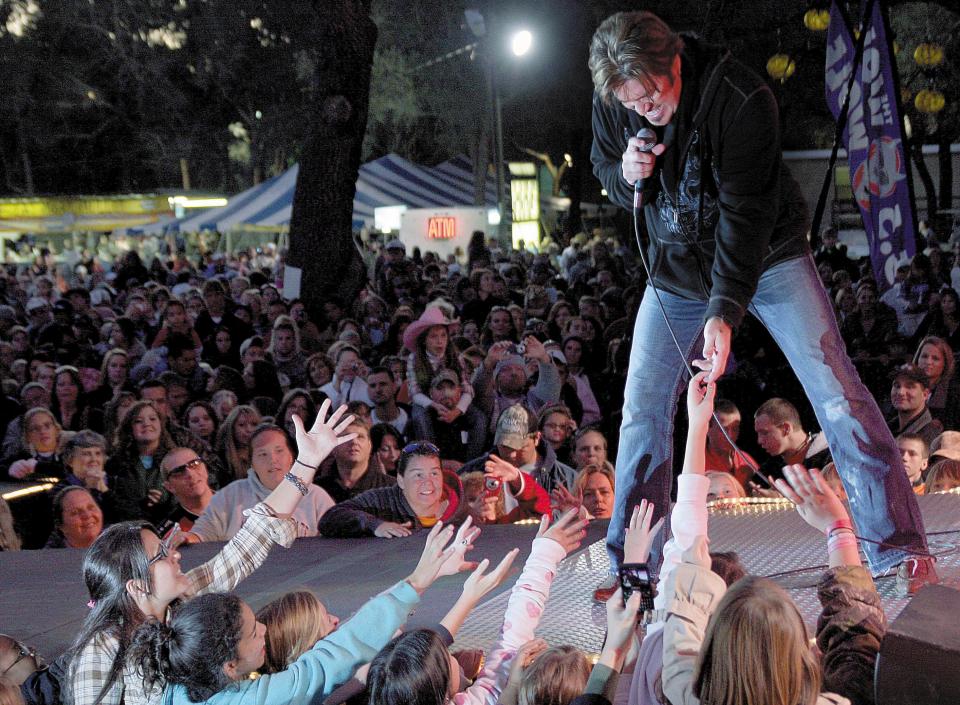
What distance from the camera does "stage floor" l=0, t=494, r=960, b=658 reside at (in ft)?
11.2

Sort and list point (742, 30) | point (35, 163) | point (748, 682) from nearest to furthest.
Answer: point (748, 682), point (742, 30), point (35, 163)

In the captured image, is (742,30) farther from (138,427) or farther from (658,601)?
(658,601)

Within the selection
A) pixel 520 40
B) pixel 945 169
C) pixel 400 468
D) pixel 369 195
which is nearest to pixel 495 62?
pixel 369 195

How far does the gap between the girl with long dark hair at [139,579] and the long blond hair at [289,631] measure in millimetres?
223

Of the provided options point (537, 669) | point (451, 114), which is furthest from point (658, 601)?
point (451, 114)

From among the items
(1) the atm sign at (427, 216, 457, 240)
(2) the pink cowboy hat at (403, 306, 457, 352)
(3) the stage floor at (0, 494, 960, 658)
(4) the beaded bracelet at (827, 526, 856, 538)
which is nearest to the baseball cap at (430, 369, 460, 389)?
(2) the pink cowboy hat at (403, 306, 457, 352)

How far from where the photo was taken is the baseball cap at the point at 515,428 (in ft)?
19.7

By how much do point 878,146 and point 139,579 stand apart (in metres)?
8.73

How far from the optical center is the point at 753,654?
2.25 meters

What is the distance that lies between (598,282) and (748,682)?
11.9m

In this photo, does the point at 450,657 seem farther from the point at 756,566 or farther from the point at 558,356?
the point at 558,356

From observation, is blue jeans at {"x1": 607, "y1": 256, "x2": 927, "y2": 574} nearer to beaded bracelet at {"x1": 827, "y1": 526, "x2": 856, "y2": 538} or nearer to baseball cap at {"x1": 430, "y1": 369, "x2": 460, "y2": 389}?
beaded bracelet at {"x1": 827, "y1": 526, "x2": 856, "y2": 538}

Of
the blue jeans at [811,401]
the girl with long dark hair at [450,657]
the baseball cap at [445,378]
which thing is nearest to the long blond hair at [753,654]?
the girl with long dark hair at [450,657]

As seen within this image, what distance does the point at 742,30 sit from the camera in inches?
790
